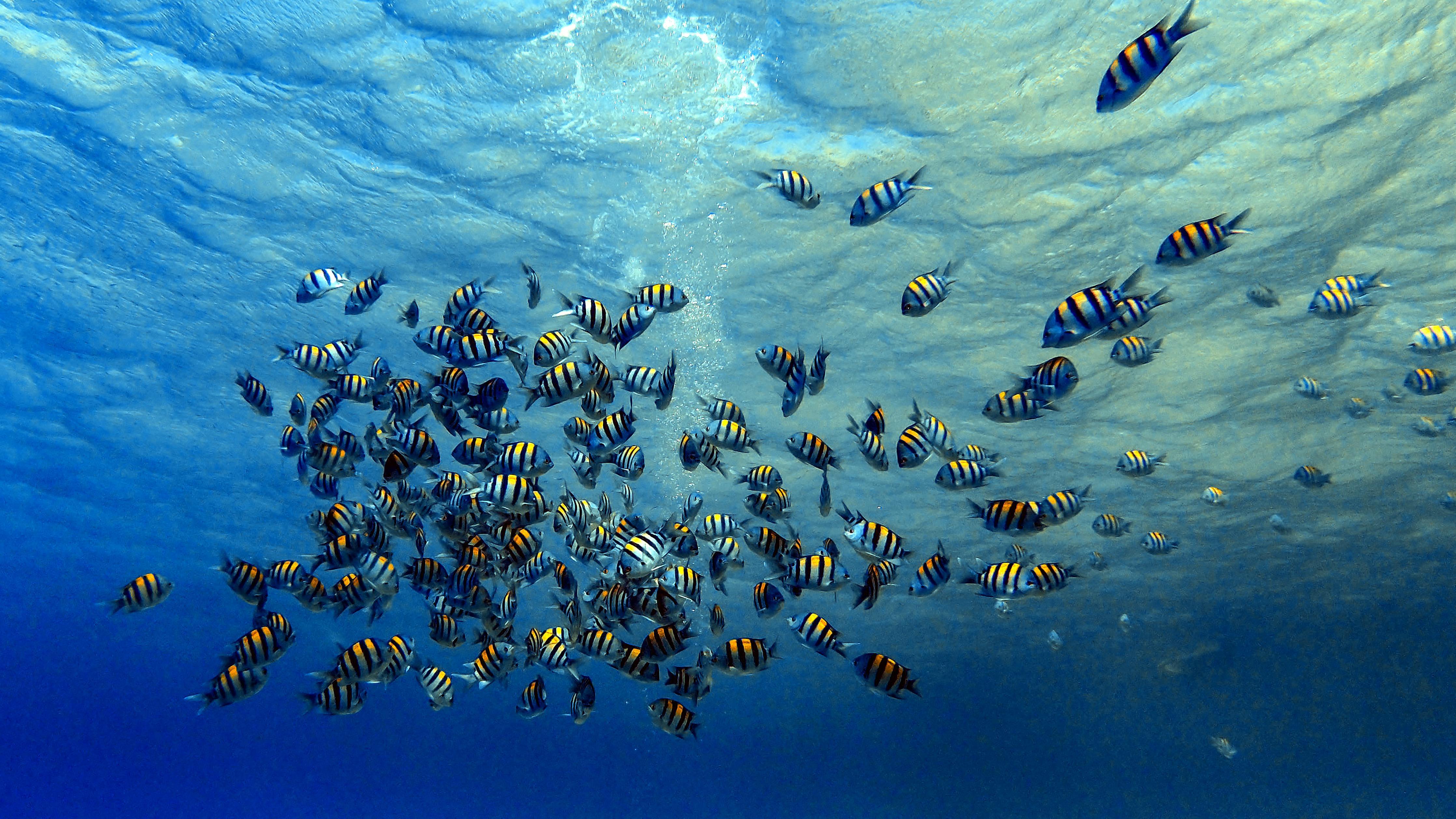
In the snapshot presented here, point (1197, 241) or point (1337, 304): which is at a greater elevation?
point (1337, 304)

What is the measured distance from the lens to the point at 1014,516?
5.87m

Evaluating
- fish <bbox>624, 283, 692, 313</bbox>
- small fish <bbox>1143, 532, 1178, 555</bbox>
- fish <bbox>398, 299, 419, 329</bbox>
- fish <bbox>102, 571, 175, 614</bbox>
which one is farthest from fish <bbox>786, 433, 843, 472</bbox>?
small fish <bbox>1143, 532, 1178, 555</bbox>

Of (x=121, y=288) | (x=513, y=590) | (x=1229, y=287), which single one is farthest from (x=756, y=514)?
(x=121, y=288)

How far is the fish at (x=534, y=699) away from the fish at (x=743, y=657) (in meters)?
1.68

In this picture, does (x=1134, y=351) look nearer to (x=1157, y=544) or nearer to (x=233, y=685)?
(x=1157, y=544)

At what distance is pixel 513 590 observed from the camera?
7215 millimetres

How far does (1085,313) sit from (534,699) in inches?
228

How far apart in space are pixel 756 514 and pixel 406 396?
353 centimetres

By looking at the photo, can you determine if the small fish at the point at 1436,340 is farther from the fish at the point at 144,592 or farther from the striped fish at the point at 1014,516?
the fish at the point at 144,592

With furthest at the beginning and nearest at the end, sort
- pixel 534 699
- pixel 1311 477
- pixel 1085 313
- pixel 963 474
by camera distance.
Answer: pixel 1311 477, pixel 963 474, pixel 534 699, pixel 1085 313

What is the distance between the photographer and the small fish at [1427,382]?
928 centimetres

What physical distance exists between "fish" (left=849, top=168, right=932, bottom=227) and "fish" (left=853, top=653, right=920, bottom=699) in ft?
10.9

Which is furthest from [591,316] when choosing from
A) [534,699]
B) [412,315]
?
[534,699]

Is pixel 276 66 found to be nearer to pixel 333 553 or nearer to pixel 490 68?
pixel 490 68
